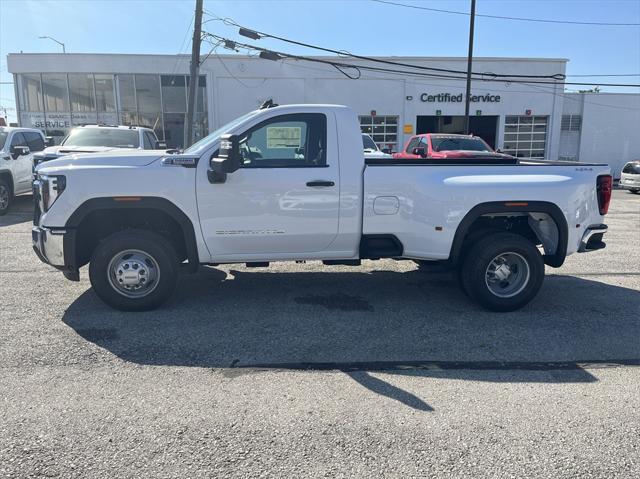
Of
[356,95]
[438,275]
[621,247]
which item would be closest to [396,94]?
[356,95]

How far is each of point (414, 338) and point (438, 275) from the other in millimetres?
2597

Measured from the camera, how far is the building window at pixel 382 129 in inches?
1151

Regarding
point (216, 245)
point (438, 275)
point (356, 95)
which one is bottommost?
point (438, 275)

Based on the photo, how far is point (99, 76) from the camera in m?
28.2

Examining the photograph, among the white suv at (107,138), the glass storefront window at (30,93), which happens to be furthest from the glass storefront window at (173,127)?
the white suv at (107,138)

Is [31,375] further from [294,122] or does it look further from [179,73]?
[179,73]

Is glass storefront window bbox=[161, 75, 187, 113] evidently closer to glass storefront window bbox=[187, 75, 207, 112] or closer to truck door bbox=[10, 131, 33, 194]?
glass storefront window bbox=[187, 75, 207, 112]

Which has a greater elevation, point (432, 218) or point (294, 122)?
point (294, 122)

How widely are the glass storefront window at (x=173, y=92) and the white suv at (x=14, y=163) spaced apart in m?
16.1

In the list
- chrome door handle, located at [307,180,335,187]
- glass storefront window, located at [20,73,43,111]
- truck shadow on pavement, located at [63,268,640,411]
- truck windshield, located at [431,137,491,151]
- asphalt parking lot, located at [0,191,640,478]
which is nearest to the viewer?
asphalt parking lot, located at [0,191,640,478]

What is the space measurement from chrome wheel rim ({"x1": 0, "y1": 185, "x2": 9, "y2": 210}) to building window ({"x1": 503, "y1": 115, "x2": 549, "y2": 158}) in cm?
2688

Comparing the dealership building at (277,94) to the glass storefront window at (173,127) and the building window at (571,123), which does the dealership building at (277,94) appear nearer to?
the glass storefront window at (173,127)

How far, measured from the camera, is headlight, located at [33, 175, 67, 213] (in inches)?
192

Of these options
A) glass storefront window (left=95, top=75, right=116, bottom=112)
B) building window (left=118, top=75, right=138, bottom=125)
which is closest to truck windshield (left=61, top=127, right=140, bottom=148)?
building window (left=118, top=75, right=138, bottom=125)
